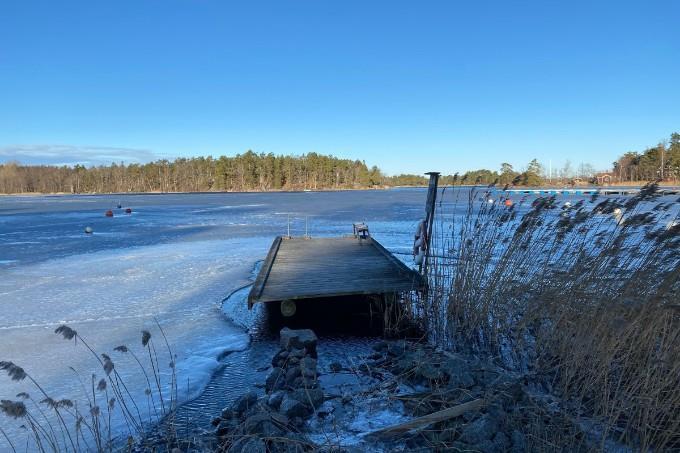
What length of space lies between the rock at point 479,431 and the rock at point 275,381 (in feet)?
6.79

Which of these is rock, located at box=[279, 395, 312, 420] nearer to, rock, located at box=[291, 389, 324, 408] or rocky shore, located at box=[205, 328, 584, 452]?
rocky shore, located at box=[205, 328, 584, 452]

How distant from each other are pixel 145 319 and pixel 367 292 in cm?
369

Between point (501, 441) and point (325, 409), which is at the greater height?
point (501, 441)

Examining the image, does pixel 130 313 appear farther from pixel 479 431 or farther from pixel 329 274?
pixel 479 431

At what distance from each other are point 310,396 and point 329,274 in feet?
13.9

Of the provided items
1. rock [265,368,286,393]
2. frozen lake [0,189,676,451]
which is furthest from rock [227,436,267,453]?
rock [265,368,286,393]

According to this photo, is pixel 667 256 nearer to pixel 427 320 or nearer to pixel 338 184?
pixel 427 320

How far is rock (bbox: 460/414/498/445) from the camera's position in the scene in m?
3.24

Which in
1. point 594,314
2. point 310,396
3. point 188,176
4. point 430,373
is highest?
point 188,176

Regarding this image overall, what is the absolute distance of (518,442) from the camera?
321 cm

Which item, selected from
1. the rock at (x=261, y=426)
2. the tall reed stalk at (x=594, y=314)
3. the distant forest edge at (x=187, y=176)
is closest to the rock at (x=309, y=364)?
the rock at (x=261, y=426)

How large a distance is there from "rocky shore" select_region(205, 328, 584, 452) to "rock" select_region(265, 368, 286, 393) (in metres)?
0.01

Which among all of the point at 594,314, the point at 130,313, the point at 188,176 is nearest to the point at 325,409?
the point at 594,314

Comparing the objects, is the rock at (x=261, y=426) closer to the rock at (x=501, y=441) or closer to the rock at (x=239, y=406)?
the rock at (x=239, y=406)
